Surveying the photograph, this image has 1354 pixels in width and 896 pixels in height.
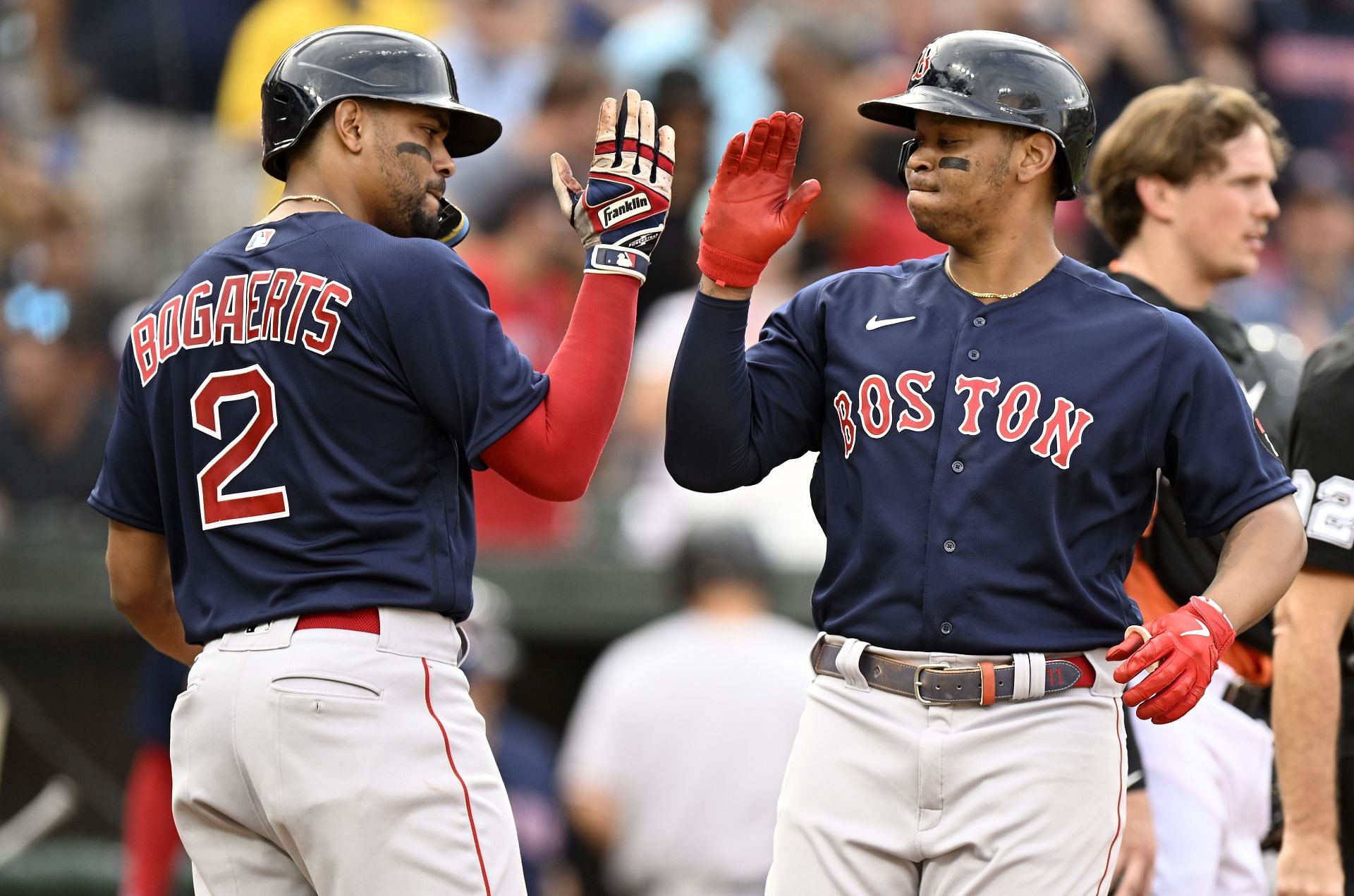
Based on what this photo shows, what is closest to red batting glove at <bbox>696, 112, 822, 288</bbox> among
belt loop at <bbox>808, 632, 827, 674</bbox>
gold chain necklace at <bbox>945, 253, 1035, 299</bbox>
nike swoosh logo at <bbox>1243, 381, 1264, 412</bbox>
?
gold chain necklace at <bbox>945, 253, 1035, 299</bbox>

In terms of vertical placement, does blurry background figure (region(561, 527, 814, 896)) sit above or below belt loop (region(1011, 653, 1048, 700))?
below

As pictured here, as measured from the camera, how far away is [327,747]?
2992 mm

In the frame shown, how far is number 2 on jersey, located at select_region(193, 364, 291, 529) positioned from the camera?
3.11 meters

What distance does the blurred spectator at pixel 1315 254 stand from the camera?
33.0ft

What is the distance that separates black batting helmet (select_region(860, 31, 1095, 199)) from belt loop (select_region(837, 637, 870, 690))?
0.92 meters

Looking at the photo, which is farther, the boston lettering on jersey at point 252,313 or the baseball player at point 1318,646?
the baseball player at point 1318,646

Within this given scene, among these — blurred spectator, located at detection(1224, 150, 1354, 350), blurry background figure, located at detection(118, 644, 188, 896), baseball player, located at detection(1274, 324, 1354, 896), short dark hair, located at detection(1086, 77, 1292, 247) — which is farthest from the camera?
blurred spectator, located at detection(1224, 150, 1354, 350)

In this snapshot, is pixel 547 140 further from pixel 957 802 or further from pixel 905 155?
pixel 957 802

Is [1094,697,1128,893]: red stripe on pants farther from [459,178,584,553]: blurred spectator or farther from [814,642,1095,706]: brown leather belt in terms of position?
[459,178,584,553]: blurred spectator

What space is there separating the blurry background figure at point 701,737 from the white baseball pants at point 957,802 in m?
2.73

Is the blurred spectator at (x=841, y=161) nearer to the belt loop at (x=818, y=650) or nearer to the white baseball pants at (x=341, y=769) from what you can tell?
the belt loop at (x=818, y=650)

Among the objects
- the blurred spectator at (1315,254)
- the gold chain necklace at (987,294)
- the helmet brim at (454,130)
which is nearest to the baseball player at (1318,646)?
the gold chain necklace at (987,294)

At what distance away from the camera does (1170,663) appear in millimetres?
3002

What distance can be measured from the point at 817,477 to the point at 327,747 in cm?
106
